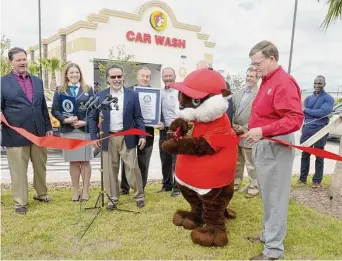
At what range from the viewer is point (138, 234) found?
366 centimetres

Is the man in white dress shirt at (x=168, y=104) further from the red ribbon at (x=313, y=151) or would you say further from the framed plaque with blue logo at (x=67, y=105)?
the red ribbon at (x=313, y=151)

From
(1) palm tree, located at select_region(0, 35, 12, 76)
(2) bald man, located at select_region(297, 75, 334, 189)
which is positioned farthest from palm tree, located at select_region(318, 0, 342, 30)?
(1) palm tree, located at select_region(0, 35, 12, 76)

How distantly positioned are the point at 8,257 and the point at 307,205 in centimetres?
382

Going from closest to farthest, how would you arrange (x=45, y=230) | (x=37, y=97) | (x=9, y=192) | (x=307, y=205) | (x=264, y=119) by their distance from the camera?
(x=264, y=119), (x=45, y=230), (x=37, y=97), (x=307, y=205), (x=9, y=192)

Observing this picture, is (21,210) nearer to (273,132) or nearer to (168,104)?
(168,104)

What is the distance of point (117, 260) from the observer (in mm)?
3111

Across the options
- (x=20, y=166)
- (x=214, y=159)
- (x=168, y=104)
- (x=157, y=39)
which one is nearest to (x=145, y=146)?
(x=168, y=104)

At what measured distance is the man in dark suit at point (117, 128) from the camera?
431cm

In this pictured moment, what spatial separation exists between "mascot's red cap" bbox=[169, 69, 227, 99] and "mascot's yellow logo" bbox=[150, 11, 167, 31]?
79.1ft

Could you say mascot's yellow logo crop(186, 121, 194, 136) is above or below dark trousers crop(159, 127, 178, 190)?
above

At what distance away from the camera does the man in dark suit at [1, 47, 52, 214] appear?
4168 millimetres

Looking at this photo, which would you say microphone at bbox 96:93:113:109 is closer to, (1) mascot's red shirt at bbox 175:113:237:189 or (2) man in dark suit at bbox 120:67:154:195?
(2) man in dark suit at bbox 120:67:154:195

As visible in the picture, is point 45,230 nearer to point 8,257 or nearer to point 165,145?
point 8,257

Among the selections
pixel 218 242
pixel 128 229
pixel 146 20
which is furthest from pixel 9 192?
pixel 146 20
